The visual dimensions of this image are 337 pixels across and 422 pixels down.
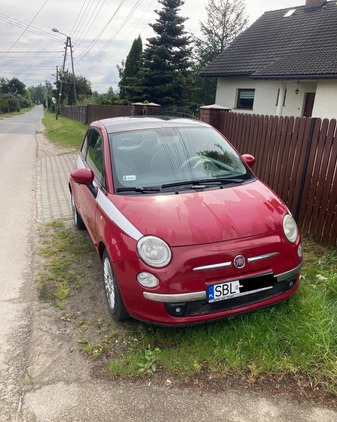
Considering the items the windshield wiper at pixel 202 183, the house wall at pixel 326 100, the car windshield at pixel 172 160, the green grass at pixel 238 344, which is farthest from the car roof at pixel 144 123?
the house wall at pixel 326 100

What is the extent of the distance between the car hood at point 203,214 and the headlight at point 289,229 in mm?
62

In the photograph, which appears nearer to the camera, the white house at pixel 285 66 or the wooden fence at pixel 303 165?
the wooden fence at pixel 303 165

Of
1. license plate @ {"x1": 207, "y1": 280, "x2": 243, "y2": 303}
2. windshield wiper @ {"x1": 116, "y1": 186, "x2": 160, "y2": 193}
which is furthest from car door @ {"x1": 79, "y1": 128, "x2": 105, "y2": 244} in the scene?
license plate @ {"x1": 207, "y1": 280, "x2": 243, "y2": 303}

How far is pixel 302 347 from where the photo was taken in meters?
2.72

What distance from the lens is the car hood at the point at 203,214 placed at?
8.66ft

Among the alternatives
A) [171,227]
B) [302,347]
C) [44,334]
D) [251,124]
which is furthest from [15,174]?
[302,347]

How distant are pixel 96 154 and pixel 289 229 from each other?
2.36 m

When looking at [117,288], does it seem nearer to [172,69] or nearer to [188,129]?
[188,129]

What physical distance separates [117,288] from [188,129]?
82.1 inches

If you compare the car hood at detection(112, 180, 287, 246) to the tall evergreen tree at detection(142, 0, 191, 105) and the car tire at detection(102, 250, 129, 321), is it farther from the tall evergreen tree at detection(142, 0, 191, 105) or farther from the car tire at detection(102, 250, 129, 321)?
the tall evergreen tree at detection(142, 0, 191, 105)

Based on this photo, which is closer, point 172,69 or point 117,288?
point 117,288

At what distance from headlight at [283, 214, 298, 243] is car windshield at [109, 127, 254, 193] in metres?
0.69

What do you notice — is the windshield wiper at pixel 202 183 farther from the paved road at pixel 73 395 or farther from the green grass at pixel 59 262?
the paved road at pixel 73 395

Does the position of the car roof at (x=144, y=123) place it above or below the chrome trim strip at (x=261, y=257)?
above
